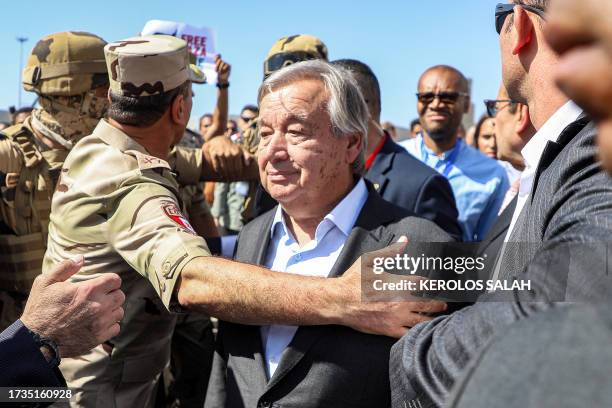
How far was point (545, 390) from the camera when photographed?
64 centimetres

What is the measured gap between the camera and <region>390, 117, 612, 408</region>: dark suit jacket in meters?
1.07

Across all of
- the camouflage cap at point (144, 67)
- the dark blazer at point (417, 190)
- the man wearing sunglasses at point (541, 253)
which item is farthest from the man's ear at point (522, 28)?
the dark blazer at point (417, 190)

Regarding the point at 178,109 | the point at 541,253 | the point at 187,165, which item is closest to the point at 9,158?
the point at 187,165

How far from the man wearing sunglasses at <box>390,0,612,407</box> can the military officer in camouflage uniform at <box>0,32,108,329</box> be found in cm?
306

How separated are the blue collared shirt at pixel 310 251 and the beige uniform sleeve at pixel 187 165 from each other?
1312mm

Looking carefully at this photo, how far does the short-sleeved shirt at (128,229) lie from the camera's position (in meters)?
2.42

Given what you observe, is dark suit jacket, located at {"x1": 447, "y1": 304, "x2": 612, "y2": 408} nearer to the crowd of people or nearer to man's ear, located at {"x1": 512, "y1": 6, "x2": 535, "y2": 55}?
the crowd of people

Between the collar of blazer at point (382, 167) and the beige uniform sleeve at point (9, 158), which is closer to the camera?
the collar of blazer at point (382, 167)

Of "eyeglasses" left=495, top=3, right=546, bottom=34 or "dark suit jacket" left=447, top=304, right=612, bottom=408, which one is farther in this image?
"eyeglasses" left=495, top=3, right=546, bottom=34

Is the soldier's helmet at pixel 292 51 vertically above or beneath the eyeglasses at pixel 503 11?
beneath

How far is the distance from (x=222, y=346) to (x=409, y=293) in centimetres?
100

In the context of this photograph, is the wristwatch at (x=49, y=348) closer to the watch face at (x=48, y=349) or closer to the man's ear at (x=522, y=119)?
the watch face at (x=48, y=349)

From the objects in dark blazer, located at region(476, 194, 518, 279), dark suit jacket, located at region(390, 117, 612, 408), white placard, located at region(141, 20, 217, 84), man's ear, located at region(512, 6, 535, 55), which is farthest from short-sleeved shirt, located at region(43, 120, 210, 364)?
white placard, located at region(141, 20, 217, 84)

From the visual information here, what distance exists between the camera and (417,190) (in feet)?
12.2
